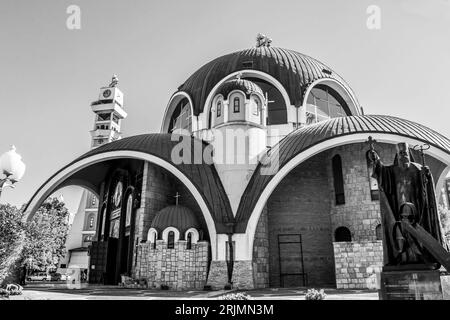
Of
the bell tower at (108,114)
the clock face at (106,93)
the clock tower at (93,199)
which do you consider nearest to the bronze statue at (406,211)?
the clock tower at (93,199)

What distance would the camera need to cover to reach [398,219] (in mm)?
5289

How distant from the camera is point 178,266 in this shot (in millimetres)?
13656

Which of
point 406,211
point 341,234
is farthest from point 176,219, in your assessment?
point 406,211

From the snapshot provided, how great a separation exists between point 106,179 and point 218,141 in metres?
7.91

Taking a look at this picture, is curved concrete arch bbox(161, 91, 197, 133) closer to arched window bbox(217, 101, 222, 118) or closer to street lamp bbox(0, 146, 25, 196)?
arched window bbox(217, 101, 222, 118)

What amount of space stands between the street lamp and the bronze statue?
620cm

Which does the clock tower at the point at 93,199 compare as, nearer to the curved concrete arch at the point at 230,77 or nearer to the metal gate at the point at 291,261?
the curved concrete arch at the point at 230,77

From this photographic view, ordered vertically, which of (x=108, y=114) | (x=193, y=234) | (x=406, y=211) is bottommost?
(x=406, y=211)

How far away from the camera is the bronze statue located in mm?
5031

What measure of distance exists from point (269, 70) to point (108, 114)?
31.1 meters

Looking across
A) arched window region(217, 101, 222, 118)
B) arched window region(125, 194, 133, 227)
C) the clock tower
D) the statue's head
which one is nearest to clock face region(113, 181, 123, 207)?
arched window region(125, 194, 133, 227)

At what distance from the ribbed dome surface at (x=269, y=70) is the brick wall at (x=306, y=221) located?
13.6 ft

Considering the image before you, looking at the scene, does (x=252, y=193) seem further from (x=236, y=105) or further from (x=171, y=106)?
(x=171, y=106)
